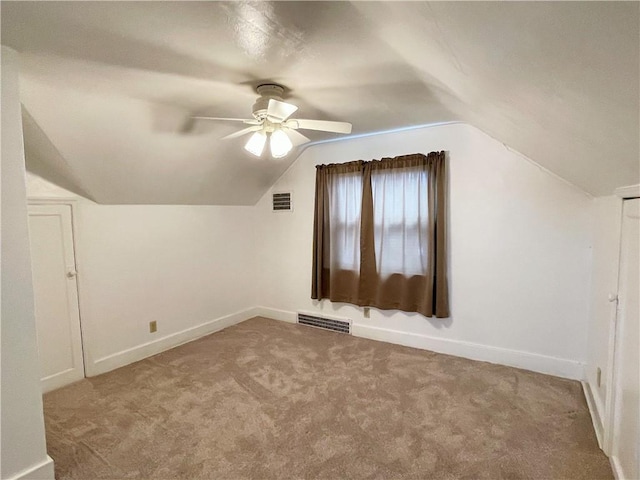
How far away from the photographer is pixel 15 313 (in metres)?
1.58

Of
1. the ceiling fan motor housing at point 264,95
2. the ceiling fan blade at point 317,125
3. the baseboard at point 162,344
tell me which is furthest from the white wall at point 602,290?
the baseboard at point 162,344

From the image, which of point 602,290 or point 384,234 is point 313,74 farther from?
point 602,290

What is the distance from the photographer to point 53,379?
2.57 metres

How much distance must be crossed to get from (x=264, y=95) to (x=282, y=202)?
2.09 metres

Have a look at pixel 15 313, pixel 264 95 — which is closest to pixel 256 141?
pixel 264 95

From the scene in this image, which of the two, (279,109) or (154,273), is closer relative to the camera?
(279,109)

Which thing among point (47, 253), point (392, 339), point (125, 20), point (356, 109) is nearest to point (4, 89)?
point (125, 20)

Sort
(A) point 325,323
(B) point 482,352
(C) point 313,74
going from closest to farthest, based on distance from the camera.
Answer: (C) point 313,74
(B) point 482,352
(A) point 325,323

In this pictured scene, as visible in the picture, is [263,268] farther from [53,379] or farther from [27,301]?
[27,301]

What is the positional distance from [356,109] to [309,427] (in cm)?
232

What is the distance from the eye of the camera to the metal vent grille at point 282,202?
4.09m

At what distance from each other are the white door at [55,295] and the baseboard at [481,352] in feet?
8.67

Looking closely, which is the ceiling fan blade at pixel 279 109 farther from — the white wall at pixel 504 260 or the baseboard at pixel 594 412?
the baseboard at pixel 594 412

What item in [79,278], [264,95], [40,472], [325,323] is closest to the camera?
[40,472]
